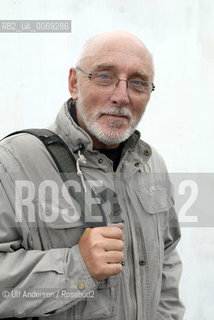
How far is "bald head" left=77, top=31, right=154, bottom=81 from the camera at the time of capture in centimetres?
103

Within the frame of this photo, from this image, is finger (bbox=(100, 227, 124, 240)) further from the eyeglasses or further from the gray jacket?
the eyeglasses

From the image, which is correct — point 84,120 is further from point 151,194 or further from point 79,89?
point 151,194

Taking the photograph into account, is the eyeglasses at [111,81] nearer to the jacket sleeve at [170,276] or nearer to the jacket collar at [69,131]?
the jacket collar at [69,131]

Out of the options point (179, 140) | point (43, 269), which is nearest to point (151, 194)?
point (43, 269)

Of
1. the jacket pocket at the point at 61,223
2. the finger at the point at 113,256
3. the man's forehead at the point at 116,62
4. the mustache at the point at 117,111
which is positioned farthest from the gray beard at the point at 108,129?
the finger at the point at 113,256

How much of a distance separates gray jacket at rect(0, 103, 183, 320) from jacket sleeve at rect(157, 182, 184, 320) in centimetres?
3

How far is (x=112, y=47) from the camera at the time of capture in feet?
3.38

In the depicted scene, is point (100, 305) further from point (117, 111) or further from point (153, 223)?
point (117, 111)

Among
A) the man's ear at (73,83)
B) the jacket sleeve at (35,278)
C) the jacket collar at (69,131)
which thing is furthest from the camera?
the man's ear at (73,83)

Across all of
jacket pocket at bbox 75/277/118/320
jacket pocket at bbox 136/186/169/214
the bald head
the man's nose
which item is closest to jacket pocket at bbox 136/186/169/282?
jacket pocket at bbox 136/186/169/214

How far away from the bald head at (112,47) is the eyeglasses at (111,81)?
0.04m

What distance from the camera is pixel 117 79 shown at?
1.02 m

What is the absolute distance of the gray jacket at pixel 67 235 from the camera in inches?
34.1

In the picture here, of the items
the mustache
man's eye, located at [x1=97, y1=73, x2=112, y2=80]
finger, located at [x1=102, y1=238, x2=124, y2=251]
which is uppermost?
man's eye, located at [x1=97, y1=73, x2=112, y2=80]
